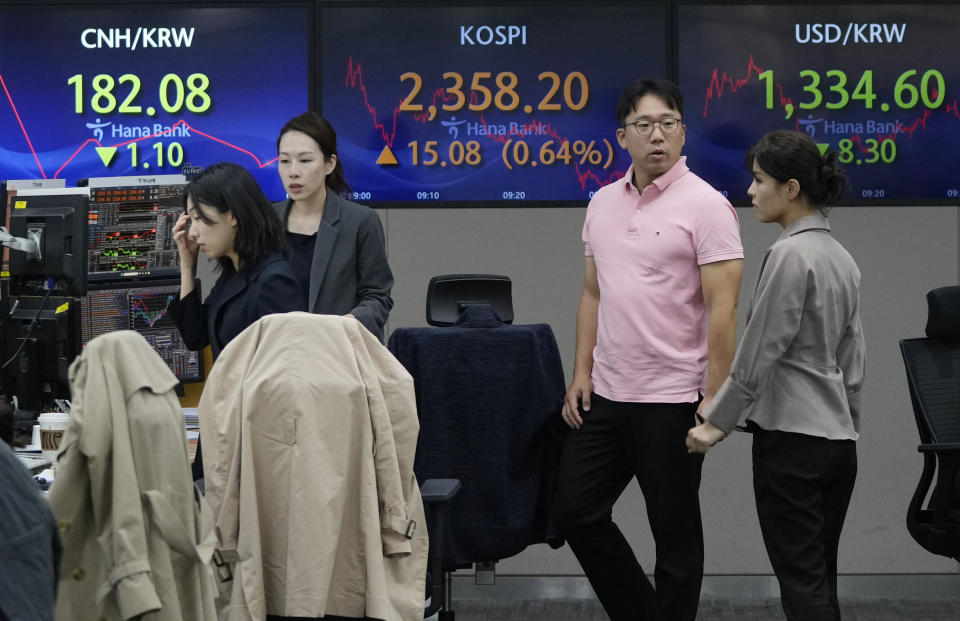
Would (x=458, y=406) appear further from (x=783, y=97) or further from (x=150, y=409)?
(x=783, y=97)

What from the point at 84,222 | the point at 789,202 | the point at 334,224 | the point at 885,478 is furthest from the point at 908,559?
the point at 84,222

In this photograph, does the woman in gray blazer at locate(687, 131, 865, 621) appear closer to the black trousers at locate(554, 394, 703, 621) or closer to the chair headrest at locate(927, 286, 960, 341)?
the black trousers at locate(554, 394, 703, 621)

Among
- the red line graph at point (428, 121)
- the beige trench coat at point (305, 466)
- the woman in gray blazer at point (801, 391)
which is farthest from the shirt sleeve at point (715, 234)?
the red line graph at point (428, 121)

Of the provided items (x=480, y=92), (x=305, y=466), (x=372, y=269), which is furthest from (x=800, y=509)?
(x=480, y=92)

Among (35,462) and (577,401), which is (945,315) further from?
(35,462)

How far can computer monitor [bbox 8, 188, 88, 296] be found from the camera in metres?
3.50

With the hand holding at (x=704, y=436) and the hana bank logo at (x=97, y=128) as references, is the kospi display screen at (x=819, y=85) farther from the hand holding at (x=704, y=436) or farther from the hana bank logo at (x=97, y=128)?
the hana bank logo at (x=97, y=128)

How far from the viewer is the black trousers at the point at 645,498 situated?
320cm

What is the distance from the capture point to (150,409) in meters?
2.12

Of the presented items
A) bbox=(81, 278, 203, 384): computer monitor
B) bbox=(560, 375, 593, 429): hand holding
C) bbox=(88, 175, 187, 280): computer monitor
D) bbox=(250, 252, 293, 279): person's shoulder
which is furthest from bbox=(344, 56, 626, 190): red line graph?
bbox=(250, 252, 293, 279): person's shoulder

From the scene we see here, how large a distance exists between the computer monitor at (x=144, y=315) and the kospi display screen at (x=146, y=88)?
2.39 ft

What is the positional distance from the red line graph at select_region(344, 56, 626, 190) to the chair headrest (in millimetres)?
1305

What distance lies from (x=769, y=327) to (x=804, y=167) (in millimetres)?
418

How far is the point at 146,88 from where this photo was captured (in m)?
4.59
